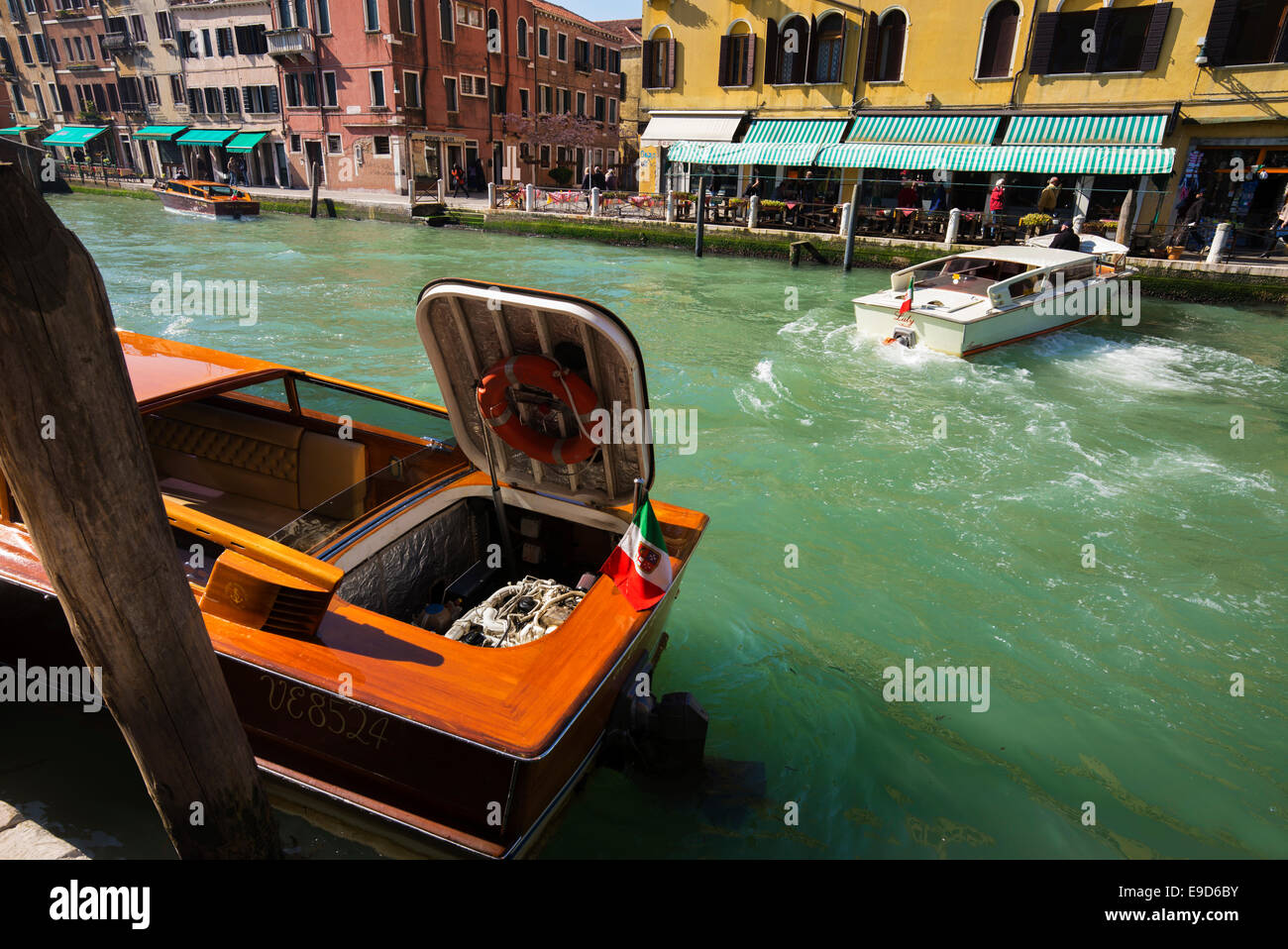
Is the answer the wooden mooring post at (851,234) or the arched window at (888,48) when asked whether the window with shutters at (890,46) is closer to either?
the arched window at (888,48)

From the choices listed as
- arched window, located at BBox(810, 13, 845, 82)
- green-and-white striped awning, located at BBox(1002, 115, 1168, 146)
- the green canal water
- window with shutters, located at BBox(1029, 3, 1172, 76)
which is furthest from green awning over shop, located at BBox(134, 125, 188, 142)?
window with shutters, located at BBox(1029, 3, 1172, 76)

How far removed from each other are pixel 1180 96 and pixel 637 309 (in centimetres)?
1515

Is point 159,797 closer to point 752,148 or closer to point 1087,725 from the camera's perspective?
point 1087,725

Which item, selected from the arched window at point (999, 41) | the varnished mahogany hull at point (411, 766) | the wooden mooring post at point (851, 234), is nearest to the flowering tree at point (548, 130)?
the arched window at point (999, 41)

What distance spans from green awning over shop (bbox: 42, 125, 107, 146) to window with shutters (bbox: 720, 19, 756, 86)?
36.9 m

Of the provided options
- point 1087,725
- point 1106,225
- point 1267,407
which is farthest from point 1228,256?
point 1087,725

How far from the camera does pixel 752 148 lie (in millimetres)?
24297

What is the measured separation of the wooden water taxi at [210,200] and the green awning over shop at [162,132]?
598 inches

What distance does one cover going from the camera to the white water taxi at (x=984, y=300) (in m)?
11.2

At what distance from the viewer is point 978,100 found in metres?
21.6

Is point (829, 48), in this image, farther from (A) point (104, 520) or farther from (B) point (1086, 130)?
(A) point (104, 520)

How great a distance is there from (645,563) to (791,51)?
2488cm

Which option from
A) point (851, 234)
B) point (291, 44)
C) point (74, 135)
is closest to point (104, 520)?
point (851, 234)

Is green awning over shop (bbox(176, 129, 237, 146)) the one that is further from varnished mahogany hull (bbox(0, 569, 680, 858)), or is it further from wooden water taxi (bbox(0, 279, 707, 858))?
varnished mahogany hull (bbox(0, 569, 680, 858))
